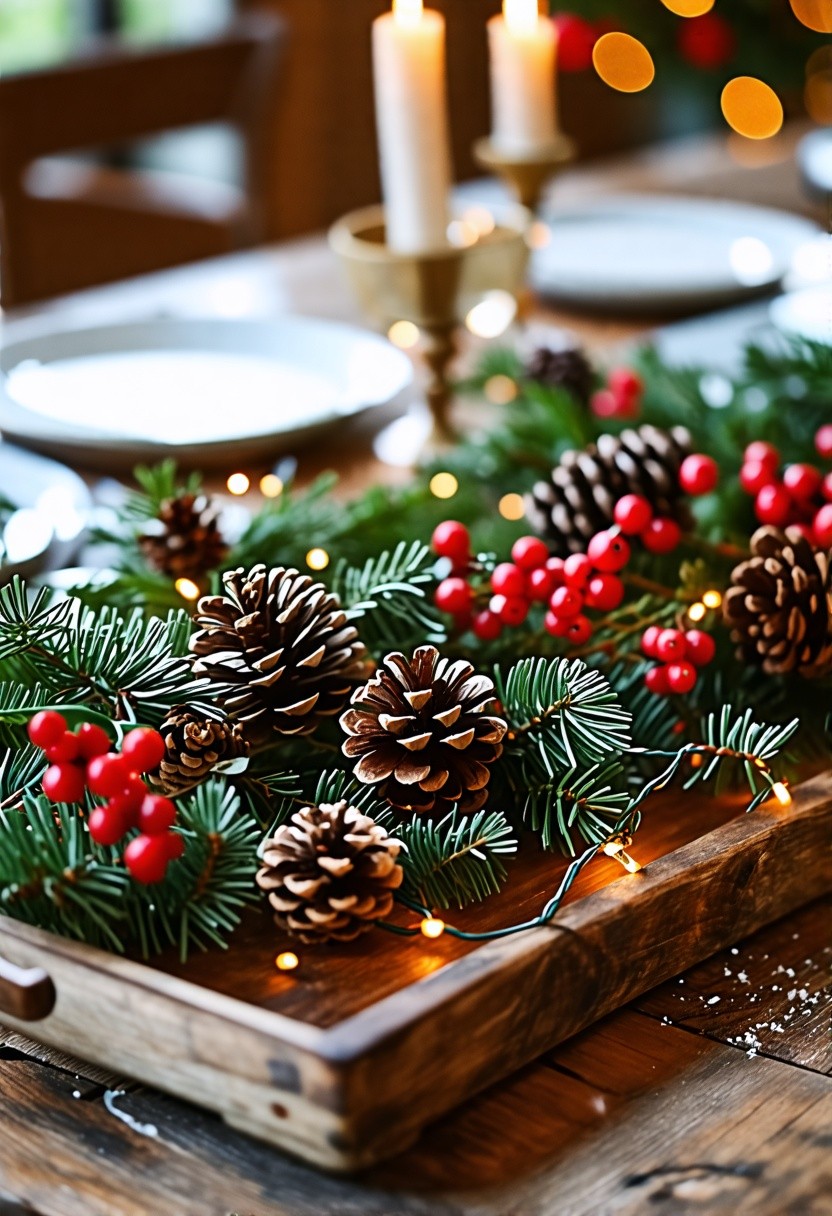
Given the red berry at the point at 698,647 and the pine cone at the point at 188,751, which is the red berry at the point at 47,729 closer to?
the pine cone at the point at 188,751

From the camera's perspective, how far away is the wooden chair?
2.01 meters

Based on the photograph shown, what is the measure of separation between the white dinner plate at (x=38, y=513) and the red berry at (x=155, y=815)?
239 millimetres

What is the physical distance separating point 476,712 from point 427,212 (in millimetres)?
491

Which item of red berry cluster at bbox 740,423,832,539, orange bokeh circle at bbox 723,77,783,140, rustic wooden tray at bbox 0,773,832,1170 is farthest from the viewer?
orange bokeh circle at bbox 723,77,783,140

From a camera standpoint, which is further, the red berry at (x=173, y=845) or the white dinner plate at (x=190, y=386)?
the white dinner plate at (x=190, y=386)

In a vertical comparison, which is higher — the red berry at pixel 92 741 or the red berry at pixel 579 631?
the red berry at pixel 92 741

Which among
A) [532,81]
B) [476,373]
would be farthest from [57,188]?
[476,373]

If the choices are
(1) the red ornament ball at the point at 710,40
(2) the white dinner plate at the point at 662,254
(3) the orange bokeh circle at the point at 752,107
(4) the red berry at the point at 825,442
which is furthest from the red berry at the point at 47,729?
(3) the orange bokeh circle at the point at 752,107

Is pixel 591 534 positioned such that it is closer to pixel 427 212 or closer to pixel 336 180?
pixel 427 212

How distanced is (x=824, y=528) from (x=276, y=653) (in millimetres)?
248

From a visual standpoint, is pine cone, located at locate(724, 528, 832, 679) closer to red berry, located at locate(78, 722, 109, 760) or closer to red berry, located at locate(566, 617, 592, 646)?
red berry, located at locate(566, 617, 592, 646)

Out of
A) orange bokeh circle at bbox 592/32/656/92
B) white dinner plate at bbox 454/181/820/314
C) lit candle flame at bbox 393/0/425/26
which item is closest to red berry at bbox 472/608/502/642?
lit candle flame at bbox 393/0/425/26

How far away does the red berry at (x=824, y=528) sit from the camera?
63 cm

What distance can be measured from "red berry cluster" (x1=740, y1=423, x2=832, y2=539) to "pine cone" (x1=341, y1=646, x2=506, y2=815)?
7.8 inches
